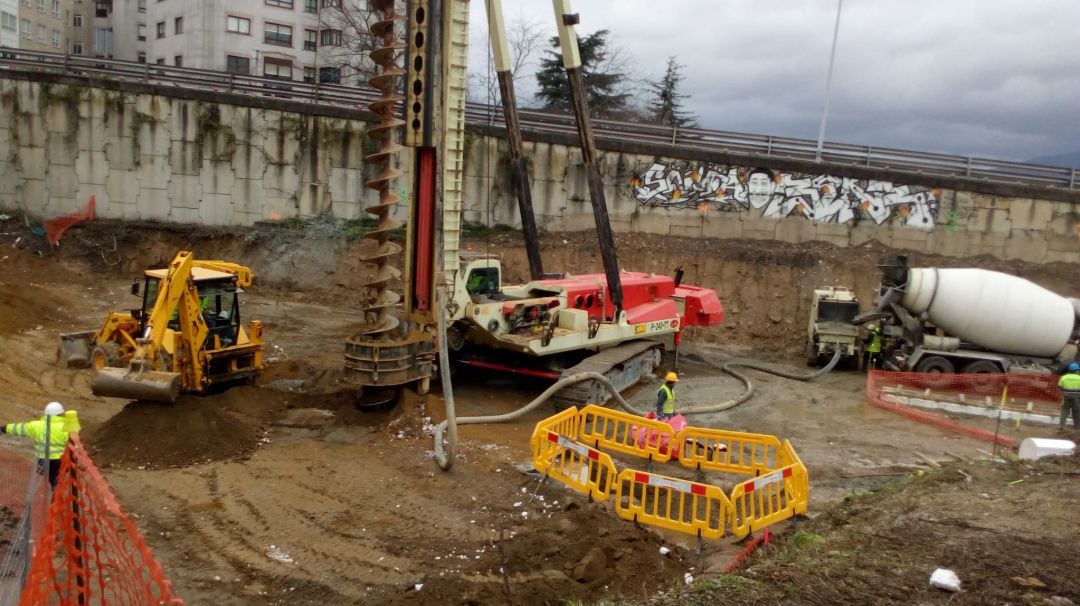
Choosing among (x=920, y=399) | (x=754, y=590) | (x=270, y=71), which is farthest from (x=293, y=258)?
(x=270, y=71)

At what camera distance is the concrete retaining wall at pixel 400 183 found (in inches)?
842

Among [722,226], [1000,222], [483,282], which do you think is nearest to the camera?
[483,282]

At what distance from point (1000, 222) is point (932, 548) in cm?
1935

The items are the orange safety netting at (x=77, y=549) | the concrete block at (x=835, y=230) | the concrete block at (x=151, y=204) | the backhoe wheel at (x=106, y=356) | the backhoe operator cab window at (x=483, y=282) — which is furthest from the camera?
the concrete block at (x=835, y=230)

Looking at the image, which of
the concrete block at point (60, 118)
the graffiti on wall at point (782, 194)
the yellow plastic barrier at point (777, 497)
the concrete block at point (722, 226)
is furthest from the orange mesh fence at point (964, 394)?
the concrete block at point (60, 118)

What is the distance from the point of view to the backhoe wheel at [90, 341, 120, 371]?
40.2ft

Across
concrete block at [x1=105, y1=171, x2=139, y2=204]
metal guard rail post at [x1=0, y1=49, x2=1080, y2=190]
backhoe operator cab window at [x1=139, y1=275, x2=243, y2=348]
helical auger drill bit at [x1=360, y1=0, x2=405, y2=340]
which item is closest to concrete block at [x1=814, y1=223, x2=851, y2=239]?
metal guard rail post at [x1=0, y1=49, x2=1080, y2=190]

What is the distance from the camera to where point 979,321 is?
15.0 meters

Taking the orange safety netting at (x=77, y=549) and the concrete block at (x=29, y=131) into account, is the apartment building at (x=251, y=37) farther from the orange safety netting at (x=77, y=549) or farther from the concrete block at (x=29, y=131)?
the orange safety netting at (x=77, y=549)

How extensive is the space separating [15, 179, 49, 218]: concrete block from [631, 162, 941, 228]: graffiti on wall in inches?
649

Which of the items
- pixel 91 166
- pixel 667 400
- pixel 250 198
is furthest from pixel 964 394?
pixel 91 166

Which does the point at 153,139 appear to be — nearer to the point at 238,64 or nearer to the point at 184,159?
the point at 184,159

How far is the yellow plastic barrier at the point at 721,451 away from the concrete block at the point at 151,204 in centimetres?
1760

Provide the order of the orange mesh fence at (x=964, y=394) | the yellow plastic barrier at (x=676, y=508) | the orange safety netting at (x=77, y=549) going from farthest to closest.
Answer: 1. the orange mesh fence at (x=964, y=394)
2. the yellow plastic barrier at (x=676, y=508)
3. the orange safety netting at (x=77, y=549)
